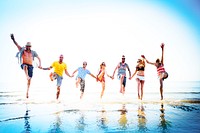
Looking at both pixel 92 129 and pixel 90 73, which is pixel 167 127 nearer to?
pixel 92 129

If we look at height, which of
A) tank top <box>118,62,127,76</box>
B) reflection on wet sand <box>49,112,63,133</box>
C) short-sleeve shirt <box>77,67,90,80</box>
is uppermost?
tank top <box>118,62,127,76</box>

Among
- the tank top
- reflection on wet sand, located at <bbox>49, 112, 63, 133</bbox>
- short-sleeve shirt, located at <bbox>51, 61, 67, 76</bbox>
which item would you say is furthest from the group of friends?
reflection on wet sand, located at <bbox>49, 112, 63, 133</bbox>

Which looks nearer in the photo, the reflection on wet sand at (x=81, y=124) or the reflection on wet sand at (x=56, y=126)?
the reflection on wet sand at (x=56, y=126)

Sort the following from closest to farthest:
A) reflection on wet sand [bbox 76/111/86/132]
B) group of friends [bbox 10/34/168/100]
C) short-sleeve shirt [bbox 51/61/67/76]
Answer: reflection on wet sand [bbox 76/111/86/132] → group of friends [bbox 10/34/168/100] → short-sleeve shirt [bbox 51/61/67/76]

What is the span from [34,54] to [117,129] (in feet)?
29.3

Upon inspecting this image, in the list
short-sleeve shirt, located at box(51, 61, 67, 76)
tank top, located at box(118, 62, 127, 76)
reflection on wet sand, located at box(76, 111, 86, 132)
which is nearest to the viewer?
reflection on wet sand, located at box(76, 111, 86, 132)

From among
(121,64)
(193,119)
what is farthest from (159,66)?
(193,119)

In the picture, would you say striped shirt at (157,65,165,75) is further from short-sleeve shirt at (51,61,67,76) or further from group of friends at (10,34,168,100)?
short-sleeve shirt at (51,61,67,76)

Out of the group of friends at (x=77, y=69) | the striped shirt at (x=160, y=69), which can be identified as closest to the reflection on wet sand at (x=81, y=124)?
the group of friends at (x=77, y=69)

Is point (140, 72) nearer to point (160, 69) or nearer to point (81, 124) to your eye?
point (160, 69)

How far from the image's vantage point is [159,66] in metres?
15.6

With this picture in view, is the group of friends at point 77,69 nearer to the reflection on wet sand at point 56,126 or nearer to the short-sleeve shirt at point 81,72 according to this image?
the short-sleeve shirt at point 81,72

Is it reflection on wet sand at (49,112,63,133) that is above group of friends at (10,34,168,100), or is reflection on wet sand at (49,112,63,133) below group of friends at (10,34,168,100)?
below

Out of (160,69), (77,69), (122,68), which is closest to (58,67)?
(77,69)
